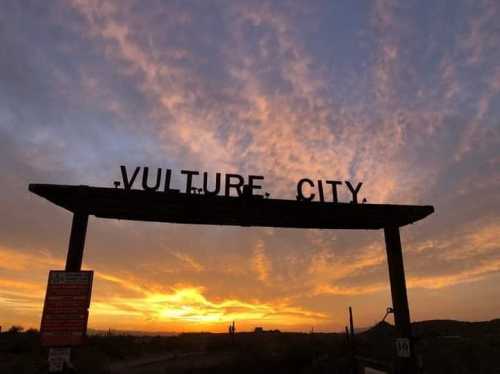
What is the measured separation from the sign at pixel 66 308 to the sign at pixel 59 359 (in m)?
0.18

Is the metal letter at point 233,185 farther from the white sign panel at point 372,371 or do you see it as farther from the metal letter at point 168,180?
the white sign panel at point 372,371

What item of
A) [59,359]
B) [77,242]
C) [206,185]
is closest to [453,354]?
[206,185]

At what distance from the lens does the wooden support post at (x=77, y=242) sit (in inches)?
384

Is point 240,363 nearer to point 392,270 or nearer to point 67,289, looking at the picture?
point 392,270

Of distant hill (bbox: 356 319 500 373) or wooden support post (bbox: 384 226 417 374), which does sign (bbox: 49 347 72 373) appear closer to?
wooden support post (bbox: 384 226 417 374)

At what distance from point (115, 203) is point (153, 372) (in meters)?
18.9

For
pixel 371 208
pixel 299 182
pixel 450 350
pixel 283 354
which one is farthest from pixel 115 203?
pixel 450 350

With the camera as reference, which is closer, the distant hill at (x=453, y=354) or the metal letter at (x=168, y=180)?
the metal letter at (x=168, y=180)

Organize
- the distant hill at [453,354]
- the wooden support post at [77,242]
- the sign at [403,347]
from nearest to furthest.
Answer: the wooden support post at [77,242]
the sign at [403,347]
the distant hill at [453,354]

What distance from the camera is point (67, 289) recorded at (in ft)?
30.9

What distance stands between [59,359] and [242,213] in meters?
6.28

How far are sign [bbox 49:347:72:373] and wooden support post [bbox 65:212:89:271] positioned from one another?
Result: 2.02 m

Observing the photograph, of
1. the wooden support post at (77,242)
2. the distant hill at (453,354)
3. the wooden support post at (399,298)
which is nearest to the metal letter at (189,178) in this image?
the wooden support post at (77,242)

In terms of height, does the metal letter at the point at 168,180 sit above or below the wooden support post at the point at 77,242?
above
